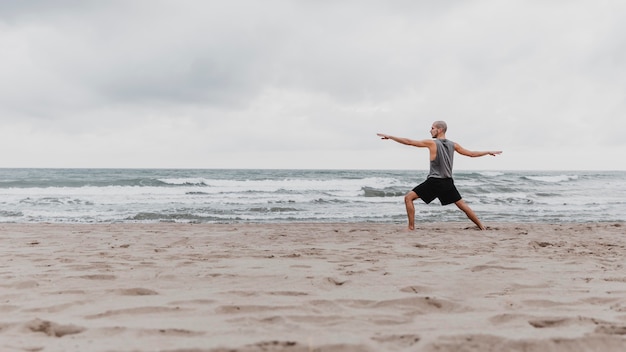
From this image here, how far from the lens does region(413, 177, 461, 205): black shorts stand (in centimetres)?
761

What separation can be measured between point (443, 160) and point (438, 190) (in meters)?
0.46

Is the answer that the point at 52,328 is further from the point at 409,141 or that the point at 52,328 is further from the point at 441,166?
the point at 441,166

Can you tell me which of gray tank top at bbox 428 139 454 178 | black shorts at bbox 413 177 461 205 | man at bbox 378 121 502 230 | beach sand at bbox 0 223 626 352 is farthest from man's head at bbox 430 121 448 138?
beach sand at bbox 0 223 626 352

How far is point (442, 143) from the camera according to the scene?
7465mm

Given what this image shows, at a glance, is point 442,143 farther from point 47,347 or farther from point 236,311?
point 47,347

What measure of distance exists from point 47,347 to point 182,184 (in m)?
26.2

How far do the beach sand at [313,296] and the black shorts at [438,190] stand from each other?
1.50m

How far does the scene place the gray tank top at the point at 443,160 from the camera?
7473mm

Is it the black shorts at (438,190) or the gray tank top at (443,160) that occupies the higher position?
the gray tank top at (443,160)

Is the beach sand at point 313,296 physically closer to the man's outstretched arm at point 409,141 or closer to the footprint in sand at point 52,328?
the footprint in sand at point 52,328

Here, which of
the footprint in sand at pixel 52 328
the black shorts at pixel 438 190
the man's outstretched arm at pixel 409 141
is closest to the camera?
the footprint in sand at pixel 52 328

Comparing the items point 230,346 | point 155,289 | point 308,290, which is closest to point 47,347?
point 230,346

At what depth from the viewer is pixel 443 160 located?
752cm

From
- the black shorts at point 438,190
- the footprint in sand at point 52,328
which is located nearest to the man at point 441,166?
the black shorts at point 438,190
